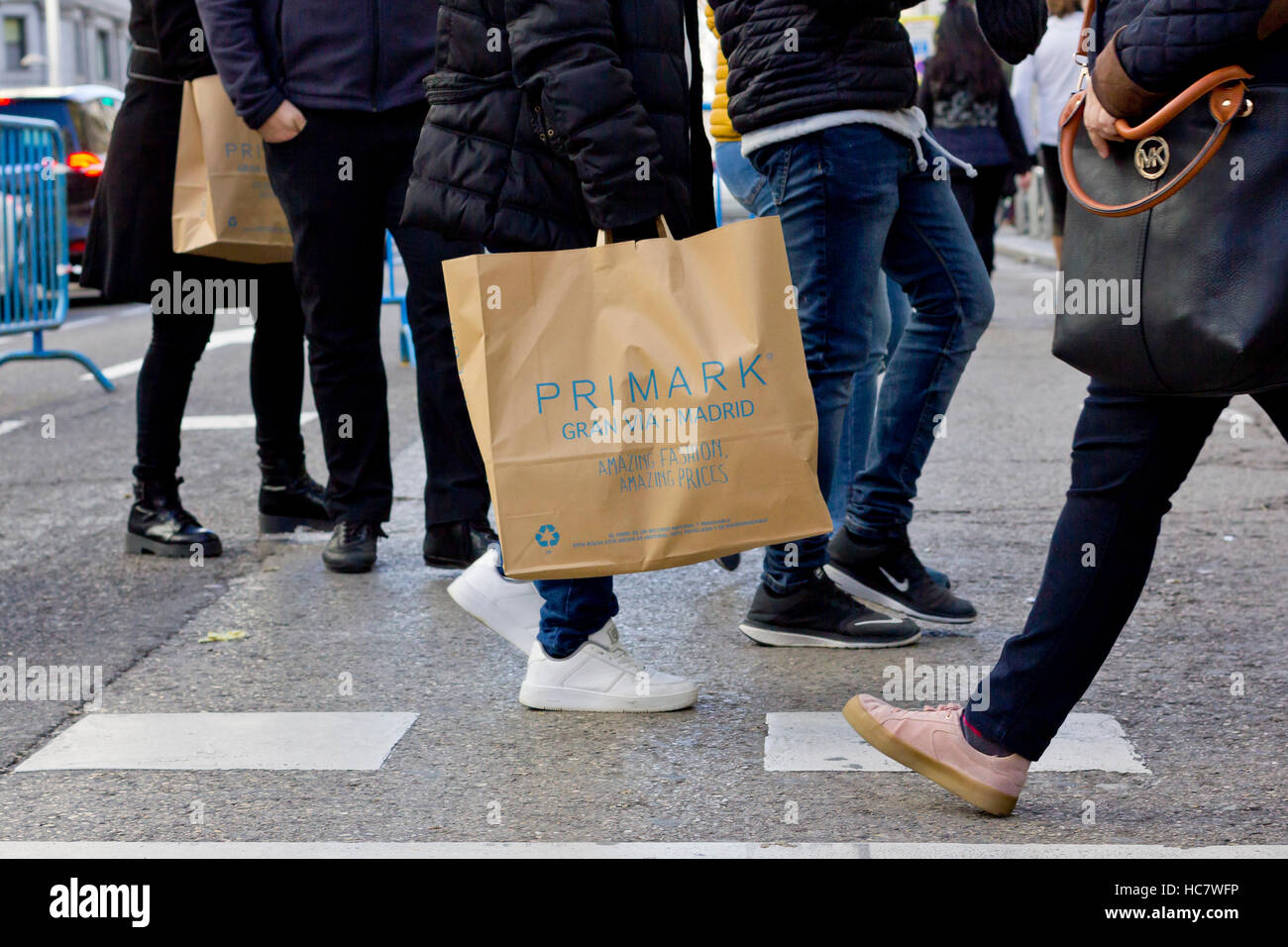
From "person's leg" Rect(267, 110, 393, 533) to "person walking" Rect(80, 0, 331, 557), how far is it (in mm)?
459

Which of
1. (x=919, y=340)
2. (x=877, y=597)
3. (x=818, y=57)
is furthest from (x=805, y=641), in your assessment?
(x=818, y=57)

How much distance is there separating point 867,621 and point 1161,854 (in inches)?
56.5

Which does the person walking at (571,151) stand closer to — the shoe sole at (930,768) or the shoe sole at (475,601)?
the shoe sole at (475,601)

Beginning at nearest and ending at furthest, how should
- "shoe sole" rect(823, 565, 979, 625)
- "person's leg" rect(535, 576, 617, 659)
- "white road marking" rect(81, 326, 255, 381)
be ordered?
"person's leg" rect(535, 576, 617, 659) < "shoe sole" rect(823, 565, 979, 625) < "white road marking" rect(81, 326, 255, 381)

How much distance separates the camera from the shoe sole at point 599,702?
3.50m

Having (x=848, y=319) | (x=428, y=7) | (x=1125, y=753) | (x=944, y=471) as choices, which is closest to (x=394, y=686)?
(x=848, y=319)

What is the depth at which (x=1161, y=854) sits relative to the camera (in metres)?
2.60

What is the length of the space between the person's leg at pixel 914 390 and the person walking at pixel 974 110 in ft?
11.7

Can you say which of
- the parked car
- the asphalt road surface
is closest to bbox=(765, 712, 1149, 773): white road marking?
the asphalt road surface

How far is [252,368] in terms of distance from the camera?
5.44 meters

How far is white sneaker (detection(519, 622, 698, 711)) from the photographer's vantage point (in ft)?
11.5

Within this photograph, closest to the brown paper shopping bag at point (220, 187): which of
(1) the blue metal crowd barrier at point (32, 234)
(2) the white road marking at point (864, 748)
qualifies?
(2) the white road marking at point (864, 748)

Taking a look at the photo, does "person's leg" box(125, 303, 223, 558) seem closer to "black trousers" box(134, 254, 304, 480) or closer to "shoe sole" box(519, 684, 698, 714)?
"black trousers" box(134, 254, 304, 480)
